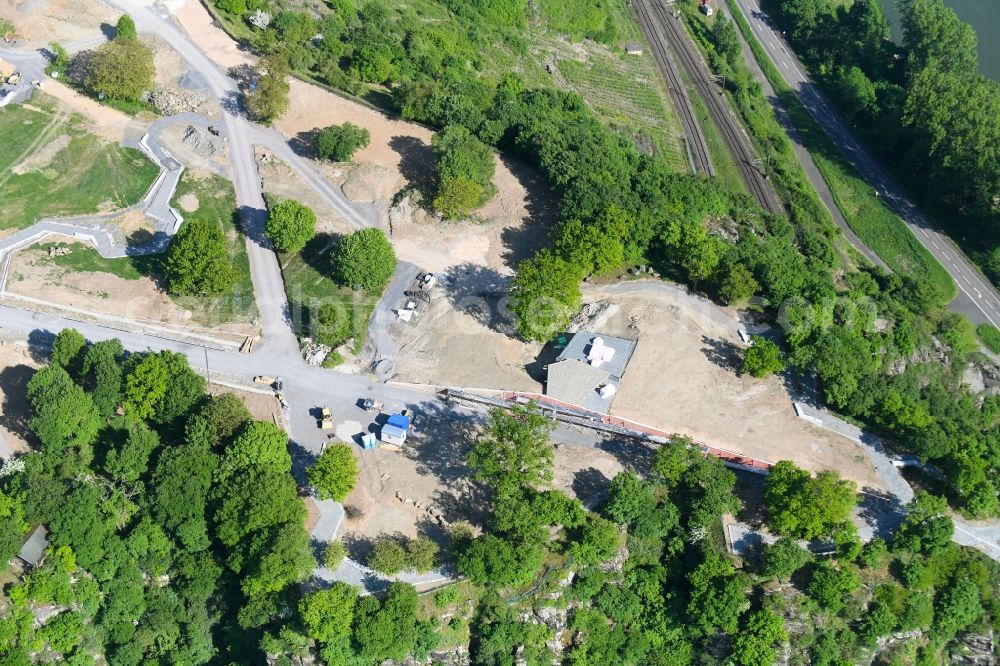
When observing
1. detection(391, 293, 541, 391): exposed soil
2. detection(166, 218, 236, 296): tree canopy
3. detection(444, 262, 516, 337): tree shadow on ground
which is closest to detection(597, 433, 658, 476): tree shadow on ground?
detection(391, 293, 541, 391): exposed soil

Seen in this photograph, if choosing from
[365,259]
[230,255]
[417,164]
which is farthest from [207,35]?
[365,259]

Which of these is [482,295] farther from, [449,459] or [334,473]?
[334,473]

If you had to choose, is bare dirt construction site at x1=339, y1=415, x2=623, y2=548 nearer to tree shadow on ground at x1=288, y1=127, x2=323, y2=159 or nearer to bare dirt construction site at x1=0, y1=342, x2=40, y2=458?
bare dirt construction site at x1=0, y1=342, x2=40, y2=458

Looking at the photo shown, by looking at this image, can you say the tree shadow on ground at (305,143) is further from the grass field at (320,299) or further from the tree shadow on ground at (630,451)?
the tree shadow on ground at (630,451)

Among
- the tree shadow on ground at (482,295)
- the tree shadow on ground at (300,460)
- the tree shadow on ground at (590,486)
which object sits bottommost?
the tree shadow on ground at (300,460)

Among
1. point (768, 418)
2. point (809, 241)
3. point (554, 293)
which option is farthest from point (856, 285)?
point (554, 293)

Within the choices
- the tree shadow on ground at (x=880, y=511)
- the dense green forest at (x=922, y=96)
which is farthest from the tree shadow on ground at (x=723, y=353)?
the dense green forest at (x=922, y=96)

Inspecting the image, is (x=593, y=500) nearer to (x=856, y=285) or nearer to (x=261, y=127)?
(x=856, y=285)

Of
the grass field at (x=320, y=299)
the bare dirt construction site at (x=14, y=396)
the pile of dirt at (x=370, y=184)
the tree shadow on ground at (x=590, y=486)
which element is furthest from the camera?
the pile of dirt at (x=370, y=184)

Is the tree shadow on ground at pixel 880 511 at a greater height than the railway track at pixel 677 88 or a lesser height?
lesser
